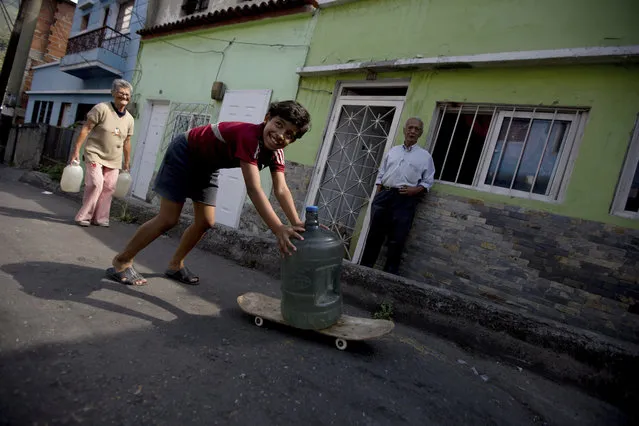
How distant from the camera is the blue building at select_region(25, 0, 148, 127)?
10523 mm

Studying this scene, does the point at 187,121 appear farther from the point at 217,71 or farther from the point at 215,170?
the point at 215,170

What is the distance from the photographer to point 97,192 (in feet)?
14.9

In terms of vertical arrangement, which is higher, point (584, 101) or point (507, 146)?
point (584, 101)

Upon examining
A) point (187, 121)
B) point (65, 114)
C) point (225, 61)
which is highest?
point (225, 61)

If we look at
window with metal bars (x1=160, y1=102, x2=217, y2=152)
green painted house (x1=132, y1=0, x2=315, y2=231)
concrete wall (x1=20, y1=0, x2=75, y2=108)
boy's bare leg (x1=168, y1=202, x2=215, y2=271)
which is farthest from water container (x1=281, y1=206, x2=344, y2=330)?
concrete wall (x1=20, y1=0, x2=75, y2=108)

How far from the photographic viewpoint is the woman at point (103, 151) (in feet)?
14.6

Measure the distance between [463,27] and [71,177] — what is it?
533 cm

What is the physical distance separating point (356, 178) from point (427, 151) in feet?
4.61

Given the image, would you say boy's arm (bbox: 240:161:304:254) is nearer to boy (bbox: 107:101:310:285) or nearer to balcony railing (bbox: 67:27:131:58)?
boy (bbox: 107:101:310:285)

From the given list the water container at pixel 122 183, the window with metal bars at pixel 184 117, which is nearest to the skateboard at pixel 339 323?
the water container at pixel 122 183

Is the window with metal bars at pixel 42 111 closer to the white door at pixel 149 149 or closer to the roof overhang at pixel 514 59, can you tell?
the white door at pixel 149 149

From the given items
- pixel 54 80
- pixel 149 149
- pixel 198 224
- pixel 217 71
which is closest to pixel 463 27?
pixel 198 224

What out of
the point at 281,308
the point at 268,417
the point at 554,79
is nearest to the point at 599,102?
the point at 554,79

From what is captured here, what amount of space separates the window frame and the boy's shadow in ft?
12.7
